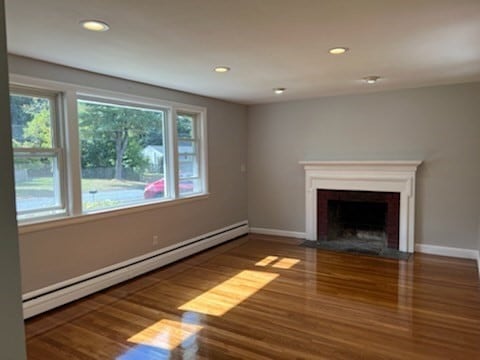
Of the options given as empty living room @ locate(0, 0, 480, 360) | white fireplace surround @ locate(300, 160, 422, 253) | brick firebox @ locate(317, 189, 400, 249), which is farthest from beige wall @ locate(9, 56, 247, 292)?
brick firebox @ locate(317, 189, 400, 249)

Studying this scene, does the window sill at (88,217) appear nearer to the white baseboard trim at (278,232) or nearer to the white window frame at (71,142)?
the white window frame at (71,142)

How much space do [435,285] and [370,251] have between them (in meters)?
1.25

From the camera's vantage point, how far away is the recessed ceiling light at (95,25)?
222cm

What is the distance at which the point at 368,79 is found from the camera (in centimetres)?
412

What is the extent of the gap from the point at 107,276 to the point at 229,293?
53.4 inches

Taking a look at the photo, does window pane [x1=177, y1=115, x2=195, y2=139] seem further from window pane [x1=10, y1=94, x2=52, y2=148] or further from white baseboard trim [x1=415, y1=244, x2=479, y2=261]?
white baseboard trim [x1=415, y1=244, x2=479, y2=261]

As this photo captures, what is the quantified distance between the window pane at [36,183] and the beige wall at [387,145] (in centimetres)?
348

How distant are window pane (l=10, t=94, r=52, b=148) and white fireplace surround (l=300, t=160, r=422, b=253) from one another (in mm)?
3622

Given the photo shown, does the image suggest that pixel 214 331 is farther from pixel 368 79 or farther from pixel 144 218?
pixel 368 79

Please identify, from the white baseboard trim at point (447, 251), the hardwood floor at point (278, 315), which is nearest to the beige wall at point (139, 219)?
the hardwood floor at point (278, 315)

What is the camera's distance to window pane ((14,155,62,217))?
3096 millimetres

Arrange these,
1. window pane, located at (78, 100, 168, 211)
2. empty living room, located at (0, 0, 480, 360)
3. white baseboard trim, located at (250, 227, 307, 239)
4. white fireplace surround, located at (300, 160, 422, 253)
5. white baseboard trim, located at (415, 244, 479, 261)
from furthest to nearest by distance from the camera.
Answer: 1. white baseboard trim, located at (250, 227, 307, 239)
2. white fireplace surround, located at (300, 160, 422, 253)
3. white baseboard trim, located at (415, 244, 479, 261)
4. window pane, located at (78, 100, 168, 211)
5. empty living room, located at (0, 0, 480, 360)

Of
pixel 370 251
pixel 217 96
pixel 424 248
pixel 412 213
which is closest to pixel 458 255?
pixel 424 248

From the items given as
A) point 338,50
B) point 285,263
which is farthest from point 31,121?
point 285,263
